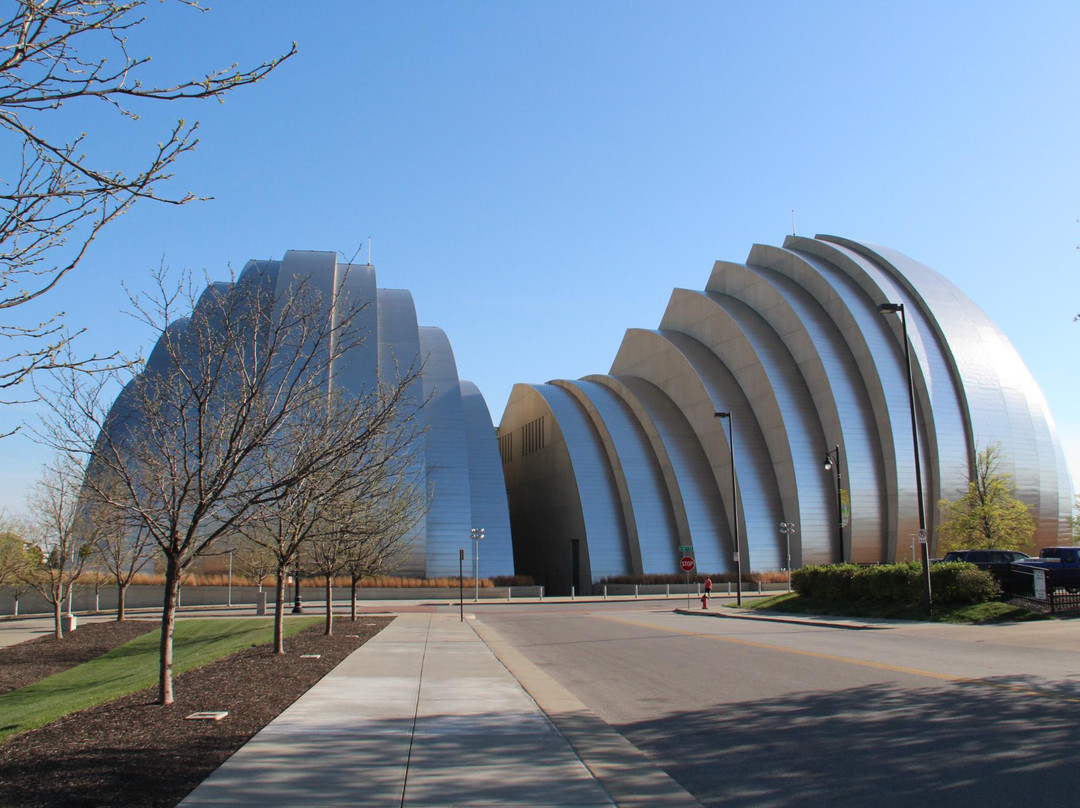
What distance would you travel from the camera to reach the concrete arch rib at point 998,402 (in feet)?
182

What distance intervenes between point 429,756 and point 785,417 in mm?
51262

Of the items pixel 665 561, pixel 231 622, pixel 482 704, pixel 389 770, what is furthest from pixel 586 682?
pixel 665 561

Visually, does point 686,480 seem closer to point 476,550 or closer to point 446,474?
point 446,474

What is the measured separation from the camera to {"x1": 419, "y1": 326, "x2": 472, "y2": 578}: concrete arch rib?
5378 cm

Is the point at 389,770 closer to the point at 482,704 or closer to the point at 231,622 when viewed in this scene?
the point at 482,704

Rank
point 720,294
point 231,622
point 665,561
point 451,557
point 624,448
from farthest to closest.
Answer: point 720,294
point 624,448
point 665,561
point 451,557
point 231,622

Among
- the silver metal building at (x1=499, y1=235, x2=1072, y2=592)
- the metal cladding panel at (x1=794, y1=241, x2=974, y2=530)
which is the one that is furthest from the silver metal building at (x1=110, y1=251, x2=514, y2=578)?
the metal cladding panel at (x1=794, y1=241, x2=974, y2=530)

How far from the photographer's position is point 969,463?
5397 cm

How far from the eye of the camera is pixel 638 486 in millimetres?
59469

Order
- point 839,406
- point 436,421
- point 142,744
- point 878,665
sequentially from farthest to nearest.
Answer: point 436,421 → point 839,406 → point 878,665 → point 142,744

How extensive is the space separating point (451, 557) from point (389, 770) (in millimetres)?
47093

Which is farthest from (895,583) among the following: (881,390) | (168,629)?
(881,390)

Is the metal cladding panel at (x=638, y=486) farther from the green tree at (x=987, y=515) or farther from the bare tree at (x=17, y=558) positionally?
the bare tree at (x=17, y=558)

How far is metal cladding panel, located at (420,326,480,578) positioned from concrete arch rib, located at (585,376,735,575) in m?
13.7
